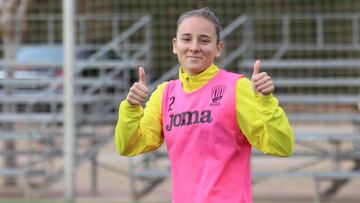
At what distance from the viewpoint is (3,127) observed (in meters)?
12.5

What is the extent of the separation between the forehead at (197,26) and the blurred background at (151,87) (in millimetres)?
5632

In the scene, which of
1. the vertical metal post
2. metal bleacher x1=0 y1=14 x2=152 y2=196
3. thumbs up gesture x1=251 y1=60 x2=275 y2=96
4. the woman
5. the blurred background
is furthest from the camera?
metal bleacher x1=0 y1=14 x2=152 y2=196

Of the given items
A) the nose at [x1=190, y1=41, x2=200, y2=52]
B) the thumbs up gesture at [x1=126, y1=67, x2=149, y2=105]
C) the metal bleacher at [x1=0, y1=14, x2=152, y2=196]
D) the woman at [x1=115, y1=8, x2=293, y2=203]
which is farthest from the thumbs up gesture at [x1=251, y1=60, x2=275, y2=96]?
the metal bleacher at [x1=0, y1=14, x2=152, y2=196]

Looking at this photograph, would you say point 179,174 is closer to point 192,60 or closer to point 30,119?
point 192,60

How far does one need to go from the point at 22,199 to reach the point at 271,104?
24.5ft

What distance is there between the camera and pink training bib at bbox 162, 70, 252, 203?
13.6ft

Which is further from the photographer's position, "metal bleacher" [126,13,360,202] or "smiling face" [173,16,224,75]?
"metal bleacher" [126,13,360,202]

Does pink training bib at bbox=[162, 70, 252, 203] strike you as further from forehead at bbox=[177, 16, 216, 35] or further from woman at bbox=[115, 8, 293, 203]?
forehead at bbox=[177, 16, 216, 35]

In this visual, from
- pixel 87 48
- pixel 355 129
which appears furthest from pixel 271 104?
pixel 87 48

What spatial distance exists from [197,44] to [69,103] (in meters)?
6.59

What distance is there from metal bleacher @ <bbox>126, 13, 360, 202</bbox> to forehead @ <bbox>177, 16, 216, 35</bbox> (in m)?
6.11

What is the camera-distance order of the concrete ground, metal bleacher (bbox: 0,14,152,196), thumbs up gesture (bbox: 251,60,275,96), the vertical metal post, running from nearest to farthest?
thumbs up gesture (bbox: 251,60,275,96) < the vertical metal post < the concrete ground < metal bleacher (bbox: 0,14,152,196)

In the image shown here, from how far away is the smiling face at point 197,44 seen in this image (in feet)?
13.7

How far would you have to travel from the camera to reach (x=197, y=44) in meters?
4.17
